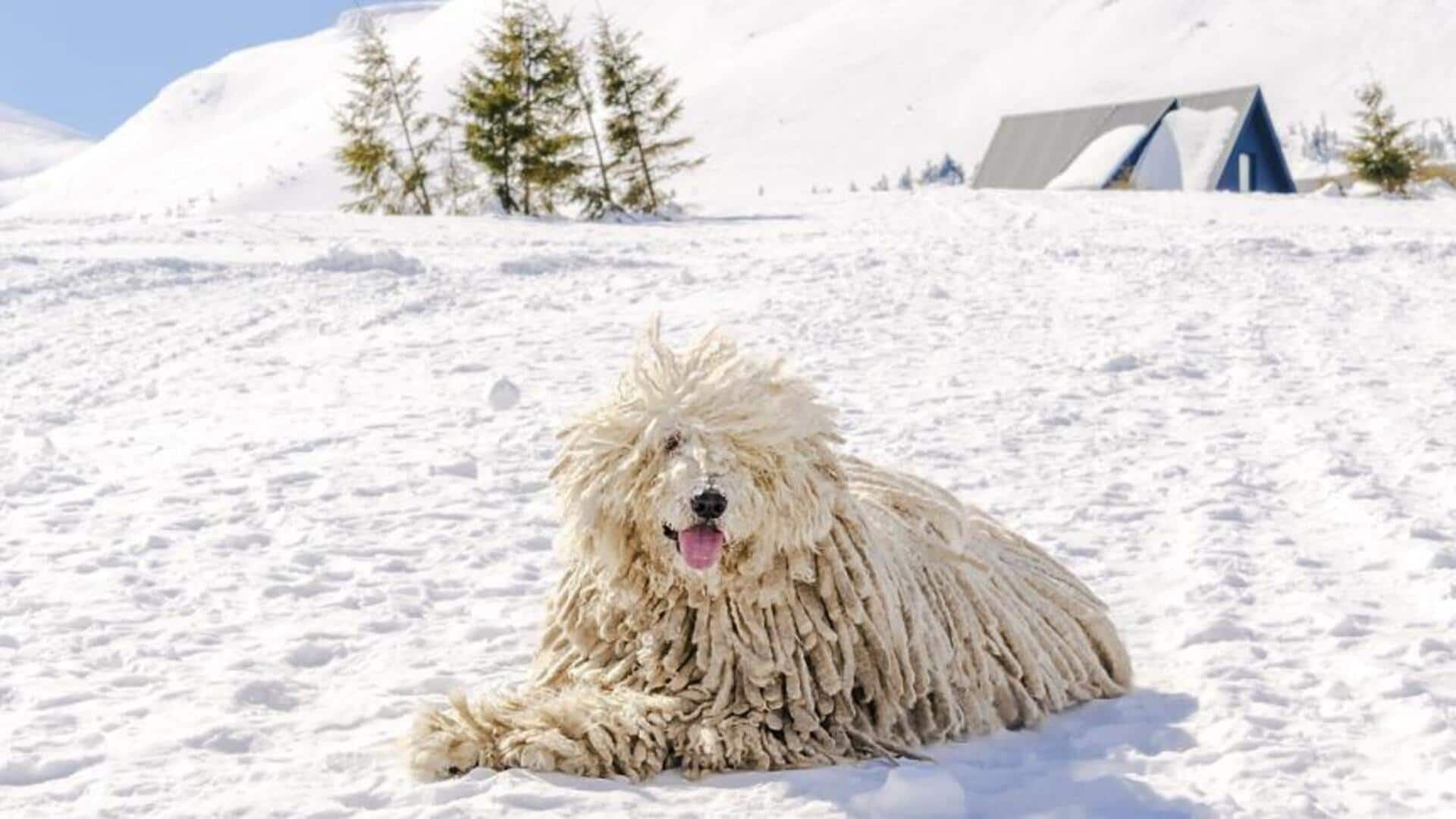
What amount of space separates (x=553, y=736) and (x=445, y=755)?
279mm

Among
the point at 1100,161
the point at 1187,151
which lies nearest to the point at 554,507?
the point at 1100,161

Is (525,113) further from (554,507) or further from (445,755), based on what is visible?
(445,755)

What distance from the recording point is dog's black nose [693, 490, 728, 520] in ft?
12.9

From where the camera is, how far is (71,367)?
11570mm

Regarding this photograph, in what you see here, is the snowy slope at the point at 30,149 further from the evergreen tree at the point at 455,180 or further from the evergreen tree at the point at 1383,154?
the evergreen tree at the point at 1383,154

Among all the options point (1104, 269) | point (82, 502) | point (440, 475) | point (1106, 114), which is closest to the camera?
point (82, 502)

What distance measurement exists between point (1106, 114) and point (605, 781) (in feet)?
136

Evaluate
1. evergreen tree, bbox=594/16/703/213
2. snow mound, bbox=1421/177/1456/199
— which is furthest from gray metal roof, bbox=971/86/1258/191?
evergreen tree, bbox=594/16/703/213

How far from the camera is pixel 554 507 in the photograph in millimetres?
6203

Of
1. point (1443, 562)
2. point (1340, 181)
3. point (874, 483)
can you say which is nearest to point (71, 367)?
point (874, 483)

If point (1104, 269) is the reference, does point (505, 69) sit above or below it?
above

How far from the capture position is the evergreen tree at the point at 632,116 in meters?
36.1

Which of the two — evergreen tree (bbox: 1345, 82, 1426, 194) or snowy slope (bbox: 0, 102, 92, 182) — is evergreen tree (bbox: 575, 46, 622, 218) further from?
snowy slope (bbox: 0, 102, 92, 182)

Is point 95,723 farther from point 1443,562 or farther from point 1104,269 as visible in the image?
point 1104,269
